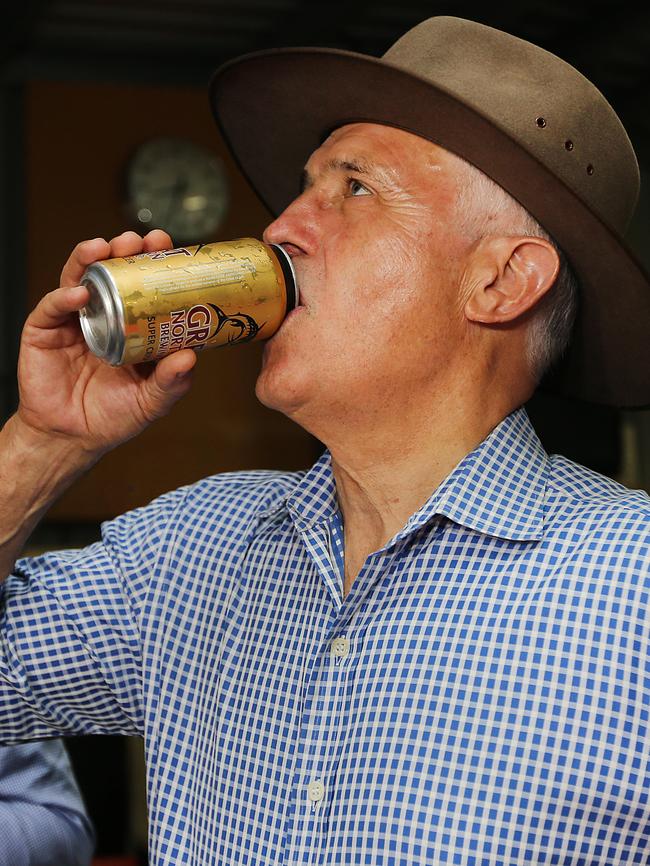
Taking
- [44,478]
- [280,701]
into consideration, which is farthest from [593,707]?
[44,478]

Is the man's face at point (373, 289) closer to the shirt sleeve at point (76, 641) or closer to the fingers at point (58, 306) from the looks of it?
the fingers at point (58, 306)

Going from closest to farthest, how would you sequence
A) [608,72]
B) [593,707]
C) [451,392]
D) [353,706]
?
1. [593,707]
2. [353,706]
3. [451,392]
4. [608,72]

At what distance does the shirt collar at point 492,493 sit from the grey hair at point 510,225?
11 centimetres

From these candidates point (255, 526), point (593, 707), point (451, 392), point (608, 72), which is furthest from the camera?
point (608, 72)

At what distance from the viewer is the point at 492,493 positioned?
1237mm

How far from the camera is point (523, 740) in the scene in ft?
3.51

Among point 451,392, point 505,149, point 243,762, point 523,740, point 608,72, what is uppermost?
point 608,72

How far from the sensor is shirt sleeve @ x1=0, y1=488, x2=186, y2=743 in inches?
55.0

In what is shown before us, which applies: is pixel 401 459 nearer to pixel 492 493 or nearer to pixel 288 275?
pixel 492 493

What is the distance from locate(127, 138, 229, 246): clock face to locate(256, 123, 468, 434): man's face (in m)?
3.36

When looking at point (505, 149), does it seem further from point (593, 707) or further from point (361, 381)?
point (593, 707)

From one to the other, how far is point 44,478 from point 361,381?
15.3 inches

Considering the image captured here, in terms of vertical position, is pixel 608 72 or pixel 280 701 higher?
pixel 608 72

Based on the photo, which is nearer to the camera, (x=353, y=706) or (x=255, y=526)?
(x=353, y=706)
